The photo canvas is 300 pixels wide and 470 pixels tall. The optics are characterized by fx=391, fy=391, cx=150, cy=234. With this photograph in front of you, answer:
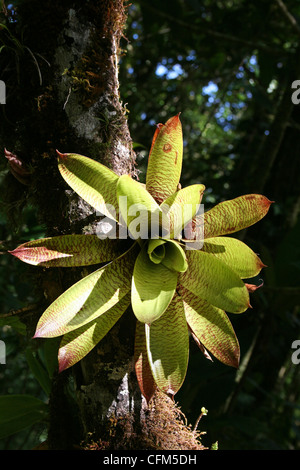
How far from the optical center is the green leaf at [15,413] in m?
1.01

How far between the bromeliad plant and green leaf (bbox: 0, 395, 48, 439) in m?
0.49

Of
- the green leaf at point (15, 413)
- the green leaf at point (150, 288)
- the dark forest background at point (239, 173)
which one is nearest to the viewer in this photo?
the green leaf at point (150, 288)

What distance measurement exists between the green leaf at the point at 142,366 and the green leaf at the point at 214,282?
120 millimetres

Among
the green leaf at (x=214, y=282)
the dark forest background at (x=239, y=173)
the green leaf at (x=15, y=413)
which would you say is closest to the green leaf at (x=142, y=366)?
the green leaf at (x=214, y=282)

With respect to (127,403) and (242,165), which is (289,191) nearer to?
(242,165)

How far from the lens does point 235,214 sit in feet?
2.35

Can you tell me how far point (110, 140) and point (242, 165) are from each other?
1.90 meters

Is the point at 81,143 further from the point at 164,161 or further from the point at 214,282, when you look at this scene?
the point at 214,282

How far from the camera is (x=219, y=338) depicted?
71cm

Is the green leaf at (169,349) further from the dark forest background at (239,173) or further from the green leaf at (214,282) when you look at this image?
the dark forest background at (239,173)

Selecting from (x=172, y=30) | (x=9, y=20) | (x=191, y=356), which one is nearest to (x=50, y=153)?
(x=9, y=20)

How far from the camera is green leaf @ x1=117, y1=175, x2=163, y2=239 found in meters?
0.66

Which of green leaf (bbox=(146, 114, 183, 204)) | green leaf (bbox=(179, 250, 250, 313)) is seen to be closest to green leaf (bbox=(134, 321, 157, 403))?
green leaf (bbox=(179, 250, 250, 313))

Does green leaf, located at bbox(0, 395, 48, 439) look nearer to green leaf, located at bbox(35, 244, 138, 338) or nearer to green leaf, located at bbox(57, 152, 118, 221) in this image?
green leaf, located at bbox(35, 244, 138, 338)
